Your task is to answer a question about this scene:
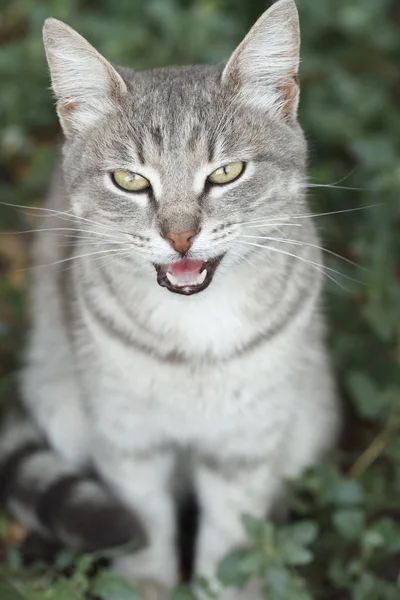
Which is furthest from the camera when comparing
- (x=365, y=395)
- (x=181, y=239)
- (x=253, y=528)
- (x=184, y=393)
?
(x=365, y=395)

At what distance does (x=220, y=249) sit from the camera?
1.60 meters

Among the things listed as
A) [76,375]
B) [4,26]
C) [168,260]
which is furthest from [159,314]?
[4,26]

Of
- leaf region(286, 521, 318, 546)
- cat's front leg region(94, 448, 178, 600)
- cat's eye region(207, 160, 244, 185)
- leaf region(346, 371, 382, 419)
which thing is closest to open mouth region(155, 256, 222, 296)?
cat's eye region(207, 160, 244, 185)

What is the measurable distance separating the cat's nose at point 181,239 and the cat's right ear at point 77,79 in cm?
33

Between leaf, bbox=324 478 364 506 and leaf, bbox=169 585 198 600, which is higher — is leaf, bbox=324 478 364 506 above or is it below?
above

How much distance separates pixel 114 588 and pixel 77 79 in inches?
40.7

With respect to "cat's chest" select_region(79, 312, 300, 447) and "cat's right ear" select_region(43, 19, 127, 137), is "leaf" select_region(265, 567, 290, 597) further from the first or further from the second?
"cat's right ear" select_region(43, 19, 127, 137)

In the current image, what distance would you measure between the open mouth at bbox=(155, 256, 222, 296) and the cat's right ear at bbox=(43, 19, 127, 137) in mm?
347

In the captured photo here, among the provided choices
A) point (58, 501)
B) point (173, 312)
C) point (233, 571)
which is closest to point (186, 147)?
point (173, 312)

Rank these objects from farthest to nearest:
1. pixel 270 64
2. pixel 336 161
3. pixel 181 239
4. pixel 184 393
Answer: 1. pixel 336 161
2. pixel 184 393
3. pixel 270 64
4. pixel 181 239

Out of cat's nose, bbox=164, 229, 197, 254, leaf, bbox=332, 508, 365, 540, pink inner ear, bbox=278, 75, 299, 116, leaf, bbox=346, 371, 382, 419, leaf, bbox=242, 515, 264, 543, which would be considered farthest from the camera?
leaf, bbox=346, 371, 382, 419

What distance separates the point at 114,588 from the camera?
1820 millimetres

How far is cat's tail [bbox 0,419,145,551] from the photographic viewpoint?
1868 millimetres

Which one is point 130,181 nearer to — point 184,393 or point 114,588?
point 184,393
